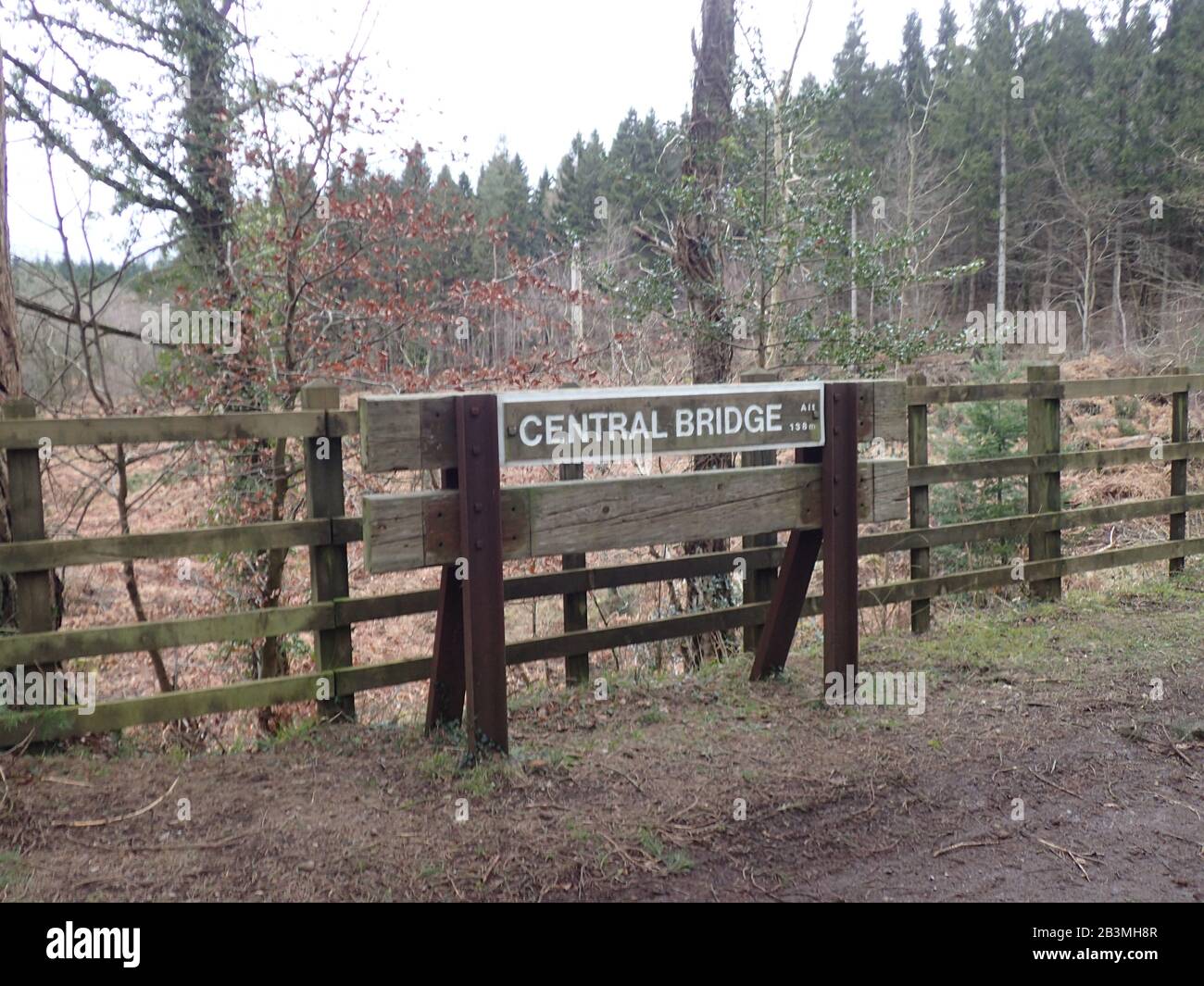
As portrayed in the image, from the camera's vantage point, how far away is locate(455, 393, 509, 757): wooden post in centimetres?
455

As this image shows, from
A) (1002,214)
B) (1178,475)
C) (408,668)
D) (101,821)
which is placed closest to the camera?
(101,821)

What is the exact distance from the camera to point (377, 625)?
12.9m

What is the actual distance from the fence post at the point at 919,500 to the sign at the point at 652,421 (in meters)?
2.21

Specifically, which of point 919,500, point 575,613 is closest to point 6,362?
point 575,613

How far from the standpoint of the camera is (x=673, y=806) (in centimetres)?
438

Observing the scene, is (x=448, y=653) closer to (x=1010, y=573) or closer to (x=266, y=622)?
(x=266, y=622)

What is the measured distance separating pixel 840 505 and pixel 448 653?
90.7 inches

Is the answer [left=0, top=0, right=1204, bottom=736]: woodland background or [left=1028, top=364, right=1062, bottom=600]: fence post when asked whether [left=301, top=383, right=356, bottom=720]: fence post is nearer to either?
[left=0, top=0, right=1204, bottom=736]: woodland background

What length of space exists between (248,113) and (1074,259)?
123 ft

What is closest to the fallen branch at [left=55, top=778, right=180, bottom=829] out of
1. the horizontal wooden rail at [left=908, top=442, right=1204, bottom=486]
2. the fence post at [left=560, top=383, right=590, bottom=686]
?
the fence post at [left=560, top=383, right=590, bottom=686]
